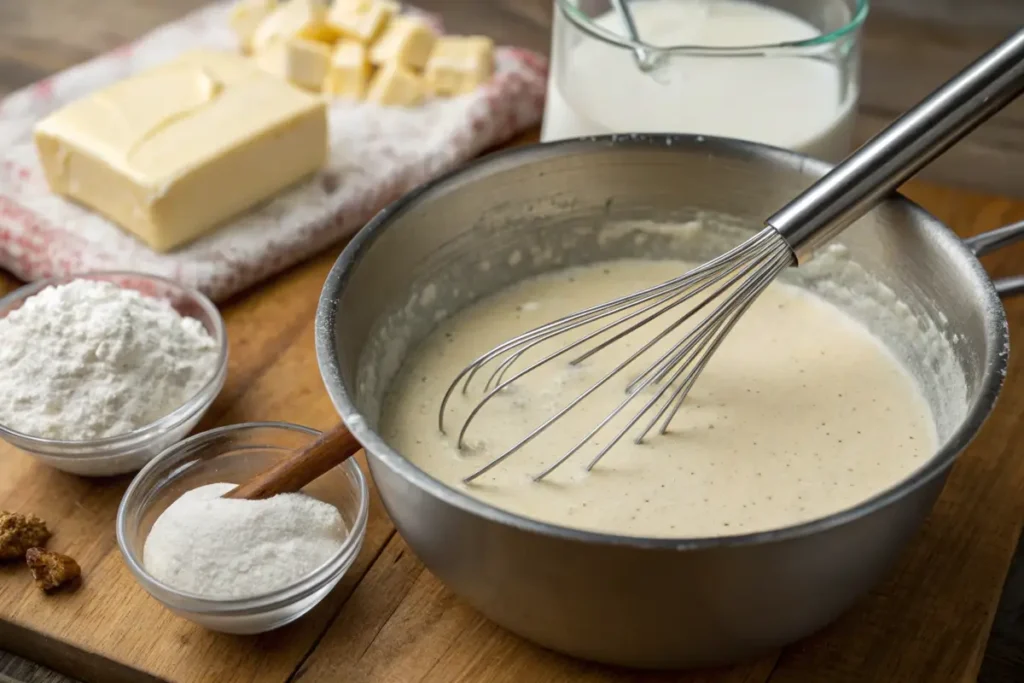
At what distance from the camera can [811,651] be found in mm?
1063

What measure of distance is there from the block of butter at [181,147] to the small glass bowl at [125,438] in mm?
155

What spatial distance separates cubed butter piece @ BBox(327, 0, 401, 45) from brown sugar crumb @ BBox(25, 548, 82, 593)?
3.14 feet

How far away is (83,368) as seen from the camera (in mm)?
1201

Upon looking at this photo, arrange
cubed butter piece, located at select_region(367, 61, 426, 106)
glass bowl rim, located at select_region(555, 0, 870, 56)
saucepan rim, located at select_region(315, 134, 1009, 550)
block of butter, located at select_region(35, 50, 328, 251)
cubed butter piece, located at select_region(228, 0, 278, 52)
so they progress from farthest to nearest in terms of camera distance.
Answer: cubed butter piece, located at select_region(228, 0, 278, 52)
cubed butter piece, located at select_region(367, 61, 426, 106)
block of butter, located at select_region(35, 50, 328, 251)
glass bowl rim, located at select_region(555, 0, 870, 56)
saucepan rim, located at select_region(315, 134, 1009, 550)

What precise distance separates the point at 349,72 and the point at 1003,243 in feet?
3.33

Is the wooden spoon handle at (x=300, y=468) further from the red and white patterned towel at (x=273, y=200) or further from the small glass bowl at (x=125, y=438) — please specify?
the red and white patterned towel at (x=273, y=200)

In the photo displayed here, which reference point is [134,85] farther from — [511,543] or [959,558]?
[959,558]

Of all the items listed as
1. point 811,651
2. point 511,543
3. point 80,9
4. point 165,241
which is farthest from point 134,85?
point 811,651

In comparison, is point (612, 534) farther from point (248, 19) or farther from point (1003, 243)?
point (248, 19)

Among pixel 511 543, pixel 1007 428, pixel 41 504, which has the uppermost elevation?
pixel 511 543

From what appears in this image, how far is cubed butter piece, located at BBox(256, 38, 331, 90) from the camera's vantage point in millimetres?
1759

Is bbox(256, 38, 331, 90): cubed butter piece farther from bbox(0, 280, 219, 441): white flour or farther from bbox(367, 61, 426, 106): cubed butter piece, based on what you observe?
bbox(0, 280, 219, 441): white flour

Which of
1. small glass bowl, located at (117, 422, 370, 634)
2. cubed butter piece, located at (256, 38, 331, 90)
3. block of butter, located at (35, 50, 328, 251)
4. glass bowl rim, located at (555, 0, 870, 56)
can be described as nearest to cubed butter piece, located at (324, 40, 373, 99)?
cubed butter piece, located at (256, 38, 331, 90)

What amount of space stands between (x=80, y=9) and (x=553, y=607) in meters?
1.64
